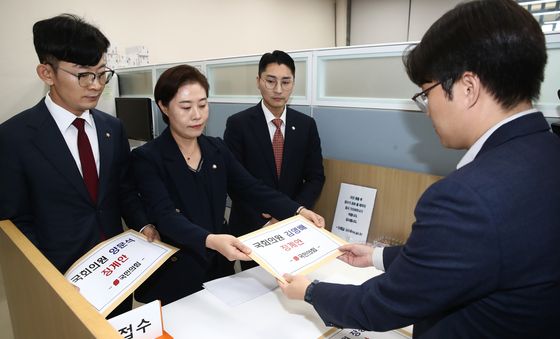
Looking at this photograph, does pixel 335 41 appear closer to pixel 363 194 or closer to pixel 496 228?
pixel 363 194

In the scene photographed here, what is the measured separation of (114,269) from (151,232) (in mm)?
244

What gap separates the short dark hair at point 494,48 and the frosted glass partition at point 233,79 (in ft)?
5.59

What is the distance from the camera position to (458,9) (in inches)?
25.9

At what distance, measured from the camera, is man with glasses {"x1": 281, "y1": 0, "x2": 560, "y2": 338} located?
1.84ft

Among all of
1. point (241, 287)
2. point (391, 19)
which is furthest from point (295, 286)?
point (391, 19)

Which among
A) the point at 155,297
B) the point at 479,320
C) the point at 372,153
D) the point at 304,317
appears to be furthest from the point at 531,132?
the point at 155,297

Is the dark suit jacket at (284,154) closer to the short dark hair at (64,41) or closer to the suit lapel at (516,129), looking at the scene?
the short dark hair at (64,41)

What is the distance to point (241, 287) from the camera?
1.31 meters

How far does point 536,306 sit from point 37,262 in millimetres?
1160

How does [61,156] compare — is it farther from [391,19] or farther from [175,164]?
[391,19]

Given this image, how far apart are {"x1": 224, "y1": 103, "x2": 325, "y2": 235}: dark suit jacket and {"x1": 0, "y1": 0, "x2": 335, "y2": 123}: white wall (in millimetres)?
2691

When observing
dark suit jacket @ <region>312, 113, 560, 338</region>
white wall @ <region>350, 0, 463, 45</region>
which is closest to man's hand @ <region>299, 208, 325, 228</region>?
dark suit jacket @ <region>312, 113, 560, 338</region>

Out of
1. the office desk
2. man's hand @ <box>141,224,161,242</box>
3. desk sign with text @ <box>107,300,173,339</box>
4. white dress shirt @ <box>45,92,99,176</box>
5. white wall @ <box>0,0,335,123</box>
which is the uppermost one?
white wall @ <box>0,0,335,123</box>

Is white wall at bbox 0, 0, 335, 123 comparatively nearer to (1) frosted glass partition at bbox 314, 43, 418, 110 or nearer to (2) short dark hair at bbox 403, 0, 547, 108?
(1) frosted glass partition at bbox 314, 43, 418, 110
